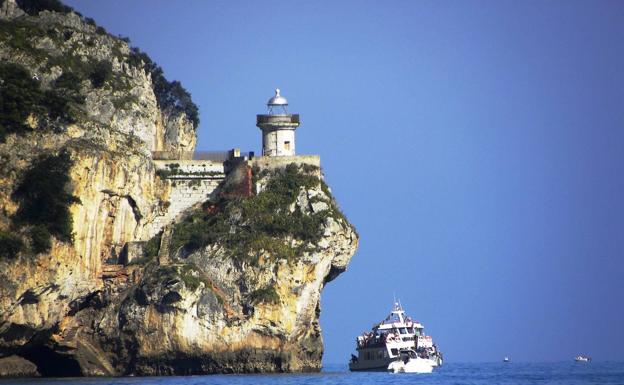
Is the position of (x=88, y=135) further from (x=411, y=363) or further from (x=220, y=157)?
(x=411, y=363)

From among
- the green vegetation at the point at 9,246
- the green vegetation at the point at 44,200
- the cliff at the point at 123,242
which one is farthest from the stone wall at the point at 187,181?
the green vegetation at the point at 9,246

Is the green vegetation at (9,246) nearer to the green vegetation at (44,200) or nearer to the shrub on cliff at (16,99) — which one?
the green vegetation at (44,200)

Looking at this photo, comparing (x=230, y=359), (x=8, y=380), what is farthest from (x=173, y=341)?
(x=8, y=380)

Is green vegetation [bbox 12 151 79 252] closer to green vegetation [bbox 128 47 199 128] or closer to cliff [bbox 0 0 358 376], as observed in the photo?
cliff [bbox 0 0 358 376]

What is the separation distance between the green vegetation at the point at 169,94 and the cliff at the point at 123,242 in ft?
43.1

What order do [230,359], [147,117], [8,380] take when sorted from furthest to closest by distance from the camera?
1. [147,117]
2. [230,359]
3. [8,380]

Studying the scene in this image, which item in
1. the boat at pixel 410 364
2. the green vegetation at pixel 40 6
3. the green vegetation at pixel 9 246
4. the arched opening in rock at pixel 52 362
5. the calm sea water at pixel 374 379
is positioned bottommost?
the calm sea water at pixel 374 379

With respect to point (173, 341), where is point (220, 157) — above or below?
above

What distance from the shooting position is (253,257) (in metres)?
94.4

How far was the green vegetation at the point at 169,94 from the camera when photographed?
11462 cm

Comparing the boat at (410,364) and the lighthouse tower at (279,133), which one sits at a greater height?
the lighthouse tower at (279,133)

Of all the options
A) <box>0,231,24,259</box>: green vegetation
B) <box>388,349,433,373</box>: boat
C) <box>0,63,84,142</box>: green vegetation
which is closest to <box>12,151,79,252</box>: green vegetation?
<box>0,231,24,259</box>: green vegetation

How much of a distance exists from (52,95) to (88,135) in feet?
10.3

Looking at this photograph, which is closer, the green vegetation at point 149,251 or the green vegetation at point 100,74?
the green vegetation at point 149,251
